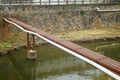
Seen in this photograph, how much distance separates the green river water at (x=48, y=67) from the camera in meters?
19.4

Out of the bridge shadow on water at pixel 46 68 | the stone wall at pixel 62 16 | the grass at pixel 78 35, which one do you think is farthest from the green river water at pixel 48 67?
the stone wall at pixel 62 16

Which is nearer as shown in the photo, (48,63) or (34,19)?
(48,63)

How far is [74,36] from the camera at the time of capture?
2986 centimetres

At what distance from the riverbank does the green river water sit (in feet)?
2.71

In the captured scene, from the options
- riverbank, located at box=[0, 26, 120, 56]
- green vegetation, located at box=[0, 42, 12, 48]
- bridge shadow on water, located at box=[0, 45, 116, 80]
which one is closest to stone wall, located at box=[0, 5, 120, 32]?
riverbank, located at box=[0, 26, 120, 56]

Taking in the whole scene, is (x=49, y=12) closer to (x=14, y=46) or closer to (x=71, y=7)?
(x=71, y=7)

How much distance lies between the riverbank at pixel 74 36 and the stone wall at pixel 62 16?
0.90m

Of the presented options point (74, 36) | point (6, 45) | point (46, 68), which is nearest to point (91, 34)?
point (74, 36)

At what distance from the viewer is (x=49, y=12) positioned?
31562 millimetres

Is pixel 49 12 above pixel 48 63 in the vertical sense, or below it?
above

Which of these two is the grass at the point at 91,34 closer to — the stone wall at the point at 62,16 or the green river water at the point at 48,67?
the stone wall at the point at 62,16

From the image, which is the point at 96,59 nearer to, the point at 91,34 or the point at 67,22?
the point at 91,34

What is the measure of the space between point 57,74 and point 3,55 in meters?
6.44

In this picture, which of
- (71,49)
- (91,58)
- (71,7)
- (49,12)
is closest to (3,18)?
(49,12)
